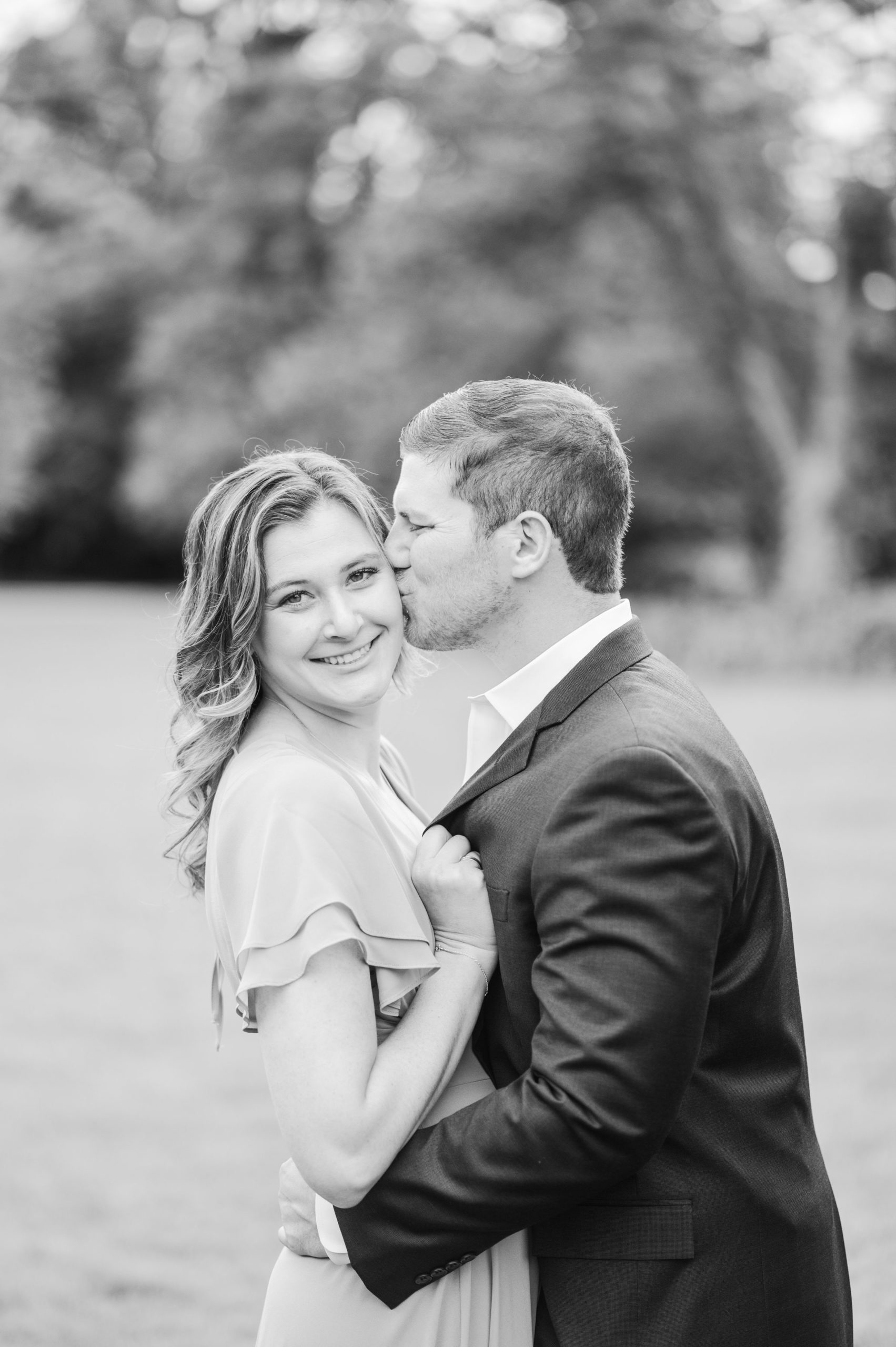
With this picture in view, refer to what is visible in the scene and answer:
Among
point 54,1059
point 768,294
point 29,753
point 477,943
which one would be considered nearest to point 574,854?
point 477,943

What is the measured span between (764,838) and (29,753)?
51.4 feet

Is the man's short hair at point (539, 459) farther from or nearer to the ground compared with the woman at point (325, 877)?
farther from the ground

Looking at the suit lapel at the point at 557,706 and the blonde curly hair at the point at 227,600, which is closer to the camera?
the suit lapel at the point at 557,706

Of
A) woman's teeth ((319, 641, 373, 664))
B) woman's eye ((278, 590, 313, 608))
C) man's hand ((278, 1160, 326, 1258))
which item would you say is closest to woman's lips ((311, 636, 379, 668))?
woman's teeth ((319, 641, 373, 664))

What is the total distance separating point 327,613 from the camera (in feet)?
8.53

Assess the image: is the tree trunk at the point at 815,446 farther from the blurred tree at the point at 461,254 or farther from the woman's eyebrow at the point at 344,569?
the woman's eyebrow at the point at 344,569

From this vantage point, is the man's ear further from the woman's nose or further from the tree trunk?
the tree trunk

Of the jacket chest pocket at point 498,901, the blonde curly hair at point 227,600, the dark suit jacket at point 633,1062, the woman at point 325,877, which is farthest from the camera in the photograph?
the blonde curly hair at point 227,600

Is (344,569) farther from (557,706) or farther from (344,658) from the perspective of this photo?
(557,706)

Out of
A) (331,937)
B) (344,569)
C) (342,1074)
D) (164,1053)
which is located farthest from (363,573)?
(164,1053)

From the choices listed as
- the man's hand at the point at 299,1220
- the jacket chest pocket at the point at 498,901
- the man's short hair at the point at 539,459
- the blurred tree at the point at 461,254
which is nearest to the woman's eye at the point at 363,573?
the man's short hair at the point at 539,459

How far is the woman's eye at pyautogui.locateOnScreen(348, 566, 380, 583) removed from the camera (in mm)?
2672

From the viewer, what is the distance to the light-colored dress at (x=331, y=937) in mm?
2193

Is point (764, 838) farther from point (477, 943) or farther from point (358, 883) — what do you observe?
point (358, 883)
